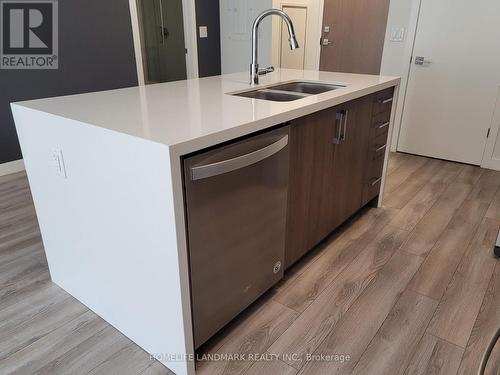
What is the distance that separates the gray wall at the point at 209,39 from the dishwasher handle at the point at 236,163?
3.48 metres

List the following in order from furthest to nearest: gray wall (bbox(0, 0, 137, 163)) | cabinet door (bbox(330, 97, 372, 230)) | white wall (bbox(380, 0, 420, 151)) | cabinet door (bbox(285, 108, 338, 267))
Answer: white wall (bbox(380, 0, 420, 151)), gray wall (bbox(0, 0, 137, 163)), cabinet door (bbox(330, 97, 372, 230)), cabinet door (bbox(285, 108, 338, 267))

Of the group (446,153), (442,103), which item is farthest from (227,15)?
(446,153)

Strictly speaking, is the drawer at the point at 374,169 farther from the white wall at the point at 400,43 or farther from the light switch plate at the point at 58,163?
the light switch plate at the point at 58,163

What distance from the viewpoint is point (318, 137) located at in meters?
1.76

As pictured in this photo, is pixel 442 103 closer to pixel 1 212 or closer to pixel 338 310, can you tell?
pixel 338 310

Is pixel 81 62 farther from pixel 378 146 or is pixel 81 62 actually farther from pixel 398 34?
pixel 398 34

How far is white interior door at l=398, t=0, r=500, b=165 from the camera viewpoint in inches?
124

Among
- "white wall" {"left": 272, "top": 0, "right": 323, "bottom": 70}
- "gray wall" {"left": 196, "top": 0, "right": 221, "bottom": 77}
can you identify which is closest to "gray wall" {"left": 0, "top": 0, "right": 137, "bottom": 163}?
"gray wall" {"left": 196, "top": 0, "right": 221, "bottom": 77}

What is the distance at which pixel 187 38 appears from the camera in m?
4.42

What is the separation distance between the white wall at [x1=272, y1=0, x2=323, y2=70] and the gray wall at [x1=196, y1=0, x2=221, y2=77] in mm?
787

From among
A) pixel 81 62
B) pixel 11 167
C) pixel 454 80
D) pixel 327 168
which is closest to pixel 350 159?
pixel 327 168

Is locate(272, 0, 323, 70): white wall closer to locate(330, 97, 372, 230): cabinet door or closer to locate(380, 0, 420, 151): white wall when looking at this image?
locate(380, 0, 420, 151): white wall

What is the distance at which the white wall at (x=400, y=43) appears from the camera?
3.42 metres

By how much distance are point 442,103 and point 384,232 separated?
183cm
